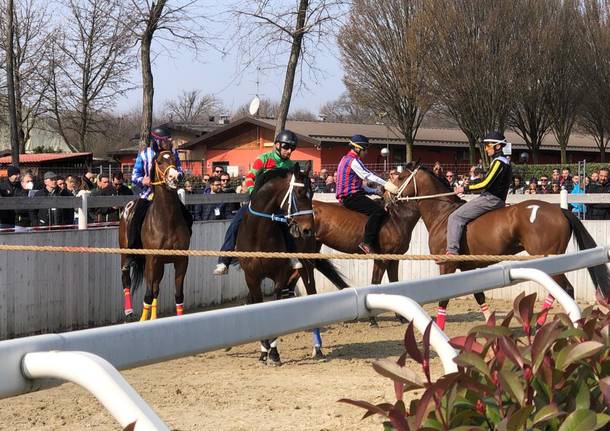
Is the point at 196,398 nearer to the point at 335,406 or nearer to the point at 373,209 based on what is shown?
the point at 335,406

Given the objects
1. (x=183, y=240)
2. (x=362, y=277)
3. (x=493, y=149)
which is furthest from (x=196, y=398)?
(x=362, y=277)

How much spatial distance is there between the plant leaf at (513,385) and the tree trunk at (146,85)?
2217 centimetres

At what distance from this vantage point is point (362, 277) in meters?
16.3

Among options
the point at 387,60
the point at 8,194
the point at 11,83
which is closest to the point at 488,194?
the point at 8,194

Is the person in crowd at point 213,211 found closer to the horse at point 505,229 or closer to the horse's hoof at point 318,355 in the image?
the horse at point 505,229

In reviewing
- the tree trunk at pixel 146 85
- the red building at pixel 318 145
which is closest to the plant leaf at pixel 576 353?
the tree trunk at pixel 146 85

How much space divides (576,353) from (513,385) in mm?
221

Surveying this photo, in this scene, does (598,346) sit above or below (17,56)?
→ below

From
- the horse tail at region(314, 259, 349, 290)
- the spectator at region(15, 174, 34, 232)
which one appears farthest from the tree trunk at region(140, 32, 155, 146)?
the horse tail at region(314, 259, 349, 290)

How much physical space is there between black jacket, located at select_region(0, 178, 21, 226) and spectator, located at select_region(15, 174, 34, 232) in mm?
66

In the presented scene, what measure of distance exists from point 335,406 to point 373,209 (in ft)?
19.4

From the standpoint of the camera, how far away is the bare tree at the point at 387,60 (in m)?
40.2

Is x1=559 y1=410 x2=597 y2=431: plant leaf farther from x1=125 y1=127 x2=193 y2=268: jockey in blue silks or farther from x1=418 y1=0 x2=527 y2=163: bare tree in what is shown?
x1=418 y1=0 x2=527 y2=163: bare tree

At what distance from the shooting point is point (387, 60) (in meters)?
41.2
